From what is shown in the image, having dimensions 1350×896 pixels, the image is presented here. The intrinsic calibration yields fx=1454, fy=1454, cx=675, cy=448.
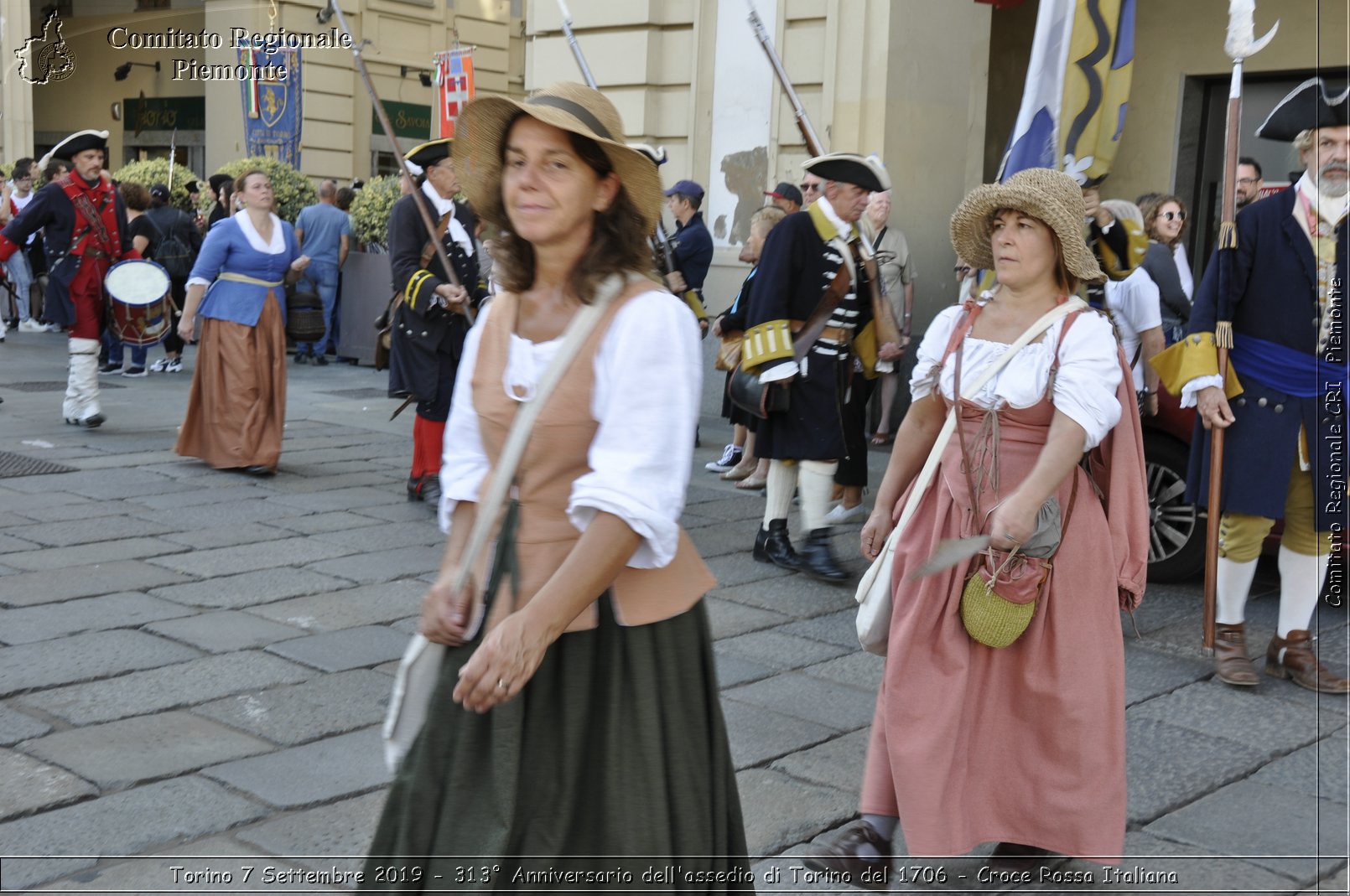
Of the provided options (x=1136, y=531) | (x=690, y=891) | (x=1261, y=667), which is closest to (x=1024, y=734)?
(x=1136, y=531)

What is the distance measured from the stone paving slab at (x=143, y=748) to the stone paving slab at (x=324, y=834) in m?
0.47

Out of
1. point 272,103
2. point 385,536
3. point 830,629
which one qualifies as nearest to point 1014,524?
point 830,629

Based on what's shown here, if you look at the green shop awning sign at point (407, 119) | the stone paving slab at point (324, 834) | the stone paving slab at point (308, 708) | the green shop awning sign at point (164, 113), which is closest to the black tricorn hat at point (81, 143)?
the stone paving slab at point (308, 708)

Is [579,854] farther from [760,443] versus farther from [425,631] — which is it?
[760,443]

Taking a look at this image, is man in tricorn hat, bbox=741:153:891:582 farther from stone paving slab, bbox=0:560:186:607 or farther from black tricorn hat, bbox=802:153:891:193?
stone paving slab, bbox=0:560:186:607

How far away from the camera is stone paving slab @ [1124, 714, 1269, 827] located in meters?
3.88

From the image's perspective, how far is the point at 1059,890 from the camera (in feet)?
11.1

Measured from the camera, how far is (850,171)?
20.4ft

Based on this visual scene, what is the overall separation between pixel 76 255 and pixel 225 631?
18.7 feet

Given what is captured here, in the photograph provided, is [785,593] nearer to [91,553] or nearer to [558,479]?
[91,553]

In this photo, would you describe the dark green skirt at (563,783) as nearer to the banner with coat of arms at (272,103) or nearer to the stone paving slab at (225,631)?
the stone paving slab at (225,631)

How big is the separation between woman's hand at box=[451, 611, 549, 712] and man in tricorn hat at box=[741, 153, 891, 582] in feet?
13.7

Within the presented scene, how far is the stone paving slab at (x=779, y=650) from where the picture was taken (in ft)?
16.7

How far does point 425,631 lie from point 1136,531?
189 cm
